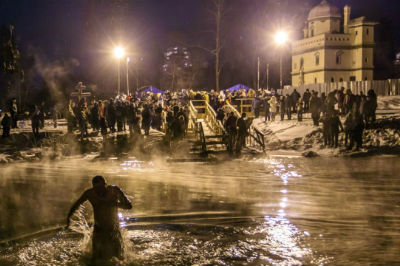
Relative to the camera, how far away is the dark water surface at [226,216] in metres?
7.91

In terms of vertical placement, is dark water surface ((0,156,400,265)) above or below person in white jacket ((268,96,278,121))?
below

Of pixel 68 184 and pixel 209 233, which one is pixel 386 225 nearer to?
pixel 209 233

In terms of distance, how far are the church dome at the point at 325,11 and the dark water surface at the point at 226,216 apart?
A: 58.6 m

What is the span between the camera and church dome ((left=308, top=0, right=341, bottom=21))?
231 feet

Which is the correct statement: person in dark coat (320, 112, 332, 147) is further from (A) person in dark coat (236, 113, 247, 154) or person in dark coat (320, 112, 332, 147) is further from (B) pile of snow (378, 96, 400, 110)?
(B) pile of snow (378, 96, 400, 110)

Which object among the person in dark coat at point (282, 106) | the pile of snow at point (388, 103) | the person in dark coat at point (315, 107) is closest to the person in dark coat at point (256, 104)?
the person in dark coat at point (282, 106)

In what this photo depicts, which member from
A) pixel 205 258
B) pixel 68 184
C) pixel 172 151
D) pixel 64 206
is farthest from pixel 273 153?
pixel 205 258

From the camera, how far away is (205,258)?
7.86 meters

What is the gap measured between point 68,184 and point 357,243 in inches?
359

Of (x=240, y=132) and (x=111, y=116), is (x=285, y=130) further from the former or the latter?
(x=111, y=116)

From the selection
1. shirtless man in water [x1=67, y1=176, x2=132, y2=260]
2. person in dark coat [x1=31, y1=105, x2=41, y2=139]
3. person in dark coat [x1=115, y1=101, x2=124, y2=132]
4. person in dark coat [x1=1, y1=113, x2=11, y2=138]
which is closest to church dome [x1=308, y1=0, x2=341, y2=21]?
person in dark coat [x1=115, y1=101, x2=124, y2=132]

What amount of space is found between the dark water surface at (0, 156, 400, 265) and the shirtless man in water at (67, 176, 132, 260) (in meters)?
0.40

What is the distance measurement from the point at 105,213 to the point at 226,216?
11.8ft

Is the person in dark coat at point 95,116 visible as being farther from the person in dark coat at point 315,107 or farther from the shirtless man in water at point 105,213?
the shirtless man in water at point 105,213
